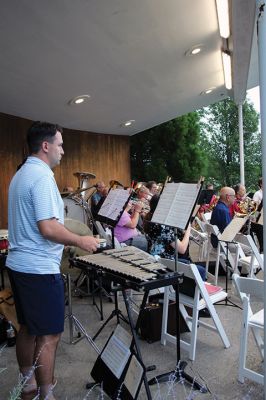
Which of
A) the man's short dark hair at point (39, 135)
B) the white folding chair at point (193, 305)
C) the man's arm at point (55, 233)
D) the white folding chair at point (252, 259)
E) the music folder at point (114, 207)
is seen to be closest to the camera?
the man's arm at point (55, 233)

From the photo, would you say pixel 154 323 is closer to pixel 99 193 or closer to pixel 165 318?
pixel 165 318

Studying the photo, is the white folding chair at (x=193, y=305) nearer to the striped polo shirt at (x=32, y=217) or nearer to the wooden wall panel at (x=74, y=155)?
the striped polo shirt at (x=32, y=217)

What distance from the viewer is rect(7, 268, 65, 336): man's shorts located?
2.05 meters

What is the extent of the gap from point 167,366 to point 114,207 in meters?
1.47

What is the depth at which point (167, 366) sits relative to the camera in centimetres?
292

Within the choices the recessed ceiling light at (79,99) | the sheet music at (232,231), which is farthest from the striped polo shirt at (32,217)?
the recessed ceiling light at (79,99)

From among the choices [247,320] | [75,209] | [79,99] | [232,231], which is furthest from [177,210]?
[79,99]

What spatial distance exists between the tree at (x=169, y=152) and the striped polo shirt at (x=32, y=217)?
1145 cm

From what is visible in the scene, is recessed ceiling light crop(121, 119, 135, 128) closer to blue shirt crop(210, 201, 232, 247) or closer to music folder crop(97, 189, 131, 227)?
→ blue shirt crop(210, 201, 232, 247)

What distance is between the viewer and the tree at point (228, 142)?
2295cm

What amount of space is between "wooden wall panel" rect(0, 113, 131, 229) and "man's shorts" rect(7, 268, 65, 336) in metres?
5.49

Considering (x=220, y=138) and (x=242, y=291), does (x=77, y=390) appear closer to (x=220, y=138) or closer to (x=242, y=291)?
(x=242, y=291)

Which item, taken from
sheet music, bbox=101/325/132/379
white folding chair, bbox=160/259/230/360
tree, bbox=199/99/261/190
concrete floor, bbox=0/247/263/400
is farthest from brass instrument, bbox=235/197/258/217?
tree, bbox=199/99/261/190

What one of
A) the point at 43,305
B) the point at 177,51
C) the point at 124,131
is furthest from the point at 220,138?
the point at 43,305
